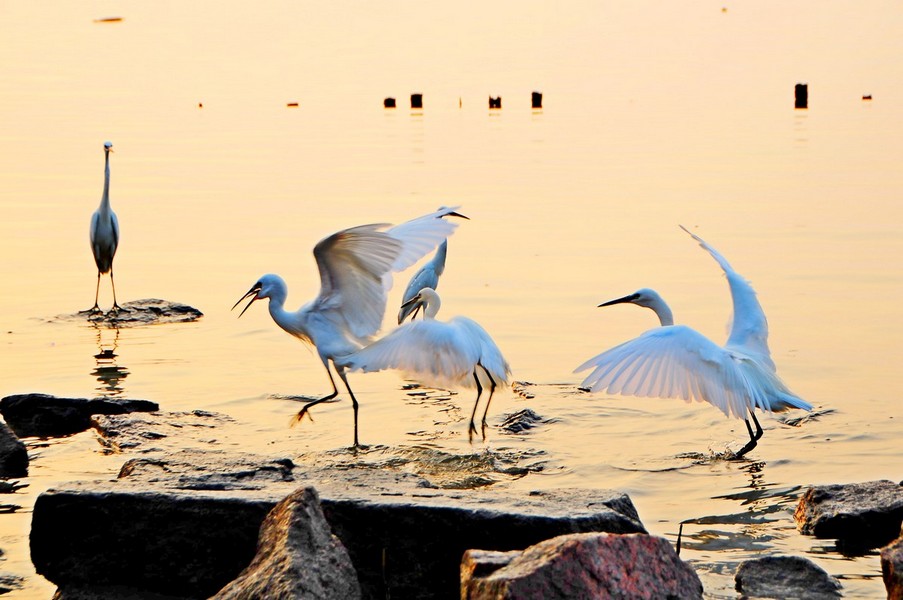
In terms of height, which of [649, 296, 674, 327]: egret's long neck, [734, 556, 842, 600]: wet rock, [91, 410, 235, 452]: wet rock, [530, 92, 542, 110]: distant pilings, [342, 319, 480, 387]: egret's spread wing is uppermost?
[530, 92, 542, 110]: distant pilings

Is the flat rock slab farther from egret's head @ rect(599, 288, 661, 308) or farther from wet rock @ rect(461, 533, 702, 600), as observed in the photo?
wet rock @ rect(461, 533, 702, 600)

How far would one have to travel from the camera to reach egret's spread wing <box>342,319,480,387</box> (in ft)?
27.4

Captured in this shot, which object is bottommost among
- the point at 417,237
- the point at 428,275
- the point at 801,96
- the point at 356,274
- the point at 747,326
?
the point at 747,326

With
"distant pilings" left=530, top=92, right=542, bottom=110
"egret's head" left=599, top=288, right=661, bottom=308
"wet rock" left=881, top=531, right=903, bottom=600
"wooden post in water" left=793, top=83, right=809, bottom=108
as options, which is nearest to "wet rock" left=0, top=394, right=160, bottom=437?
"egret's head" left=599, top=288, right=661, bottom=308

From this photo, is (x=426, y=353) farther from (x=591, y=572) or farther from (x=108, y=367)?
(x=108, y=367)

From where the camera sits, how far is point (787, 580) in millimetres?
5773

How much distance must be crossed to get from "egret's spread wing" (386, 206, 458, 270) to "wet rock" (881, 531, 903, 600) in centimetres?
472

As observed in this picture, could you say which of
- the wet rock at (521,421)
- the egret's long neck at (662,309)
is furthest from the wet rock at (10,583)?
the egret's long neck at (662,309)

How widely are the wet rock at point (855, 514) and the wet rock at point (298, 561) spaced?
258cm

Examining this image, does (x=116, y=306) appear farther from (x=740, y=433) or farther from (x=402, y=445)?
(x=740, y=433)

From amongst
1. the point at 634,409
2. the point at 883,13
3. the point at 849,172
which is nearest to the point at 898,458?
the point at 634,409

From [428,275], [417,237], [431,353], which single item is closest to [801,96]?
[428,275]

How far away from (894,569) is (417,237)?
16.4 feet

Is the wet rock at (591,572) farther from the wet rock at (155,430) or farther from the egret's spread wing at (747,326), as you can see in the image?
the wet rock at (155,430)
